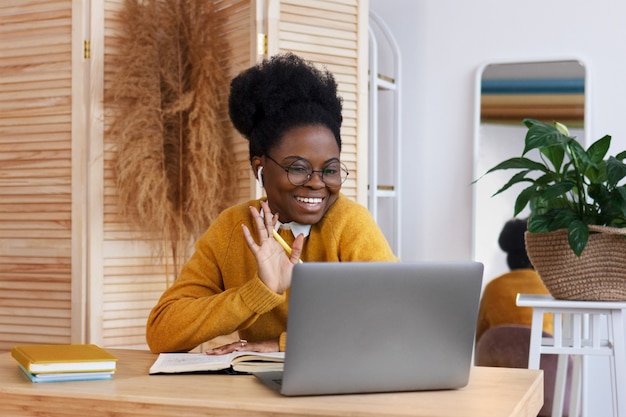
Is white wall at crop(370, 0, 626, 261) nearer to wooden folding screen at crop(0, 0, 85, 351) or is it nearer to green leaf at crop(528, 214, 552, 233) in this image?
green leaf at crop(528, 214, 552, 233)

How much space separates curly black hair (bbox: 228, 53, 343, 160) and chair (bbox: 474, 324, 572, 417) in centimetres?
159

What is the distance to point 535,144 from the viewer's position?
8.32ft

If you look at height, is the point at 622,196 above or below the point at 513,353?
above

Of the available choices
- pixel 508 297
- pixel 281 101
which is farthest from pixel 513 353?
pixel 281 101

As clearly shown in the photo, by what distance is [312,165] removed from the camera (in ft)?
6.70

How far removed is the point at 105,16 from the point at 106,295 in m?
1.05

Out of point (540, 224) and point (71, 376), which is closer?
point (71, 376)

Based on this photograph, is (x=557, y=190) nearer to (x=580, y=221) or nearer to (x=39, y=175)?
(x=580, y=221)

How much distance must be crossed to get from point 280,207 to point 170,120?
1.44m

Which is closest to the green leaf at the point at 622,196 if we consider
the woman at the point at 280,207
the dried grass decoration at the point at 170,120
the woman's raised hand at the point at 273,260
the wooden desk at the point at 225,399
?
the woman at the point at 280,207

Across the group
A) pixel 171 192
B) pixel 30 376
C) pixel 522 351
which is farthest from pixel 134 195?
pixel 30 376

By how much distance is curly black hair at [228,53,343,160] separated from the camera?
6.82ft

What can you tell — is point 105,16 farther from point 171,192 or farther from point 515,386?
point 515,386

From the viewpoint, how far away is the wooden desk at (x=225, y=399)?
1314mm
